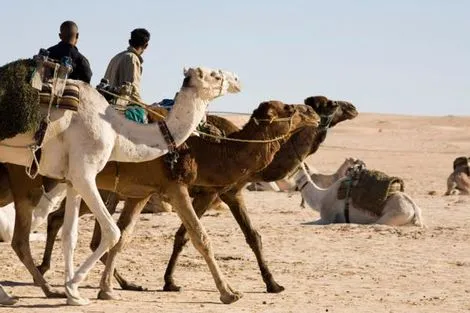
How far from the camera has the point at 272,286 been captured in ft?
39.9

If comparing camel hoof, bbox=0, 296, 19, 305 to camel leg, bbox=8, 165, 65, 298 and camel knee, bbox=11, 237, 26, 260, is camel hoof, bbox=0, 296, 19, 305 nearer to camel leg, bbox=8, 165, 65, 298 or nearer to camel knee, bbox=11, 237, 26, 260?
camel leg, bbox=8, 165, 65, 298

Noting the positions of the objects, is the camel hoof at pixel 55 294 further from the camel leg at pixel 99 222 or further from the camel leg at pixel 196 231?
the camel leg at pixel 196 231

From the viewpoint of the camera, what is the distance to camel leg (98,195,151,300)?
1130 cm

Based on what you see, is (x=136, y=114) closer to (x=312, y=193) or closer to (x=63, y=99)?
(x=63, y=99)

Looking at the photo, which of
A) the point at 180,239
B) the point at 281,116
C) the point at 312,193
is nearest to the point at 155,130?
the point at 281,116

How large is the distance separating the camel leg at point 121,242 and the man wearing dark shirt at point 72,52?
1241mm

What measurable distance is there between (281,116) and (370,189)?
6423mm

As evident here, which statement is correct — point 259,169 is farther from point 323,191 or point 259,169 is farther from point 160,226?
point 323,191

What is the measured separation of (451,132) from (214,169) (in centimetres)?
6085

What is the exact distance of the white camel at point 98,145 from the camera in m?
10.4

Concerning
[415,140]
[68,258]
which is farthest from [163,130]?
[415,140]

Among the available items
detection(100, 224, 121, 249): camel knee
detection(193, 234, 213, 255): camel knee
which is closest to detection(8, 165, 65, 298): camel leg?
detection(100, 224, 121, 249): camel knee

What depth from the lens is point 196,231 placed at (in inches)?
438

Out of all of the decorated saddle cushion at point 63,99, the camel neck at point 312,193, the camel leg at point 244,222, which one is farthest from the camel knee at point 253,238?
the camel neck at point 312,193
